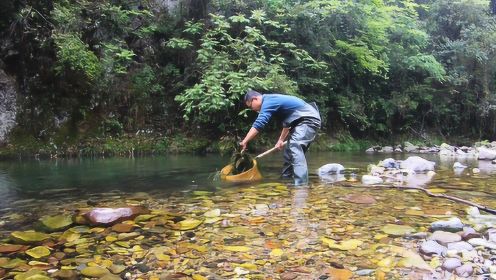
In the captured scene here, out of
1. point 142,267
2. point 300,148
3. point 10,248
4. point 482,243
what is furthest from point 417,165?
point 10,248

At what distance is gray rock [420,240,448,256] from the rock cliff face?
1132cm

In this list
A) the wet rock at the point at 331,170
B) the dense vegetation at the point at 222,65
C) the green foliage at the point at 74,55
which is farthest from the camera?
the dense vegetation at the point at 222,65

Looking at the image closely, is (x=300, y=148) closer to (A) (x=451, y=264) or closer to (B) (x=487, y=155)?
(A) (x=451, y=264)

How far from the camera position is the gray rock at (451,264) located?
2377 millimetres

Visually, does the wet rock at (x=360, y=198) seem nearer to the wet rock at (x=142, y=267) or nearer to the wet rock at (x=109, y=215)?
the wet rock at (x=109, y=215)

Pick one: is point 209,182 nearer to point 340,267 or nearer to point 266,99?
point 266,99

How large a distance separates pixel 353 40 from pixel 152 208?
42.8 feet

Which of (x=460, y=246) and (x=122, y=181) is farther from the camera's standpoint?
(x=122, y=181)

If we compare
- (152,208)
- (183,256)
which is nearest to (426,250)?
(183,256)

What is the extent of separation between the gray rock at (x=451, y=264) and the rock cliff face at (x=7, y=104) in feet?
37.8

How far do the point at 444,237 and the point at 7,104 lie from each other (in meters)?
11.9

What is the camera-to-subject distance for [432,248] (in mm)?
2689

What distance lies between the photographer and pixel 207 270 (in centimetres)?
251

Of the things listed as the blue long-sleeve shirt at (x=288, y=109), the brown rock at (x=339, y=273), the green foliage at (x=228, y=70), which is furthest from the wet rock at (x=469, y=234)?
the green foliage at (x=228, y=70)
